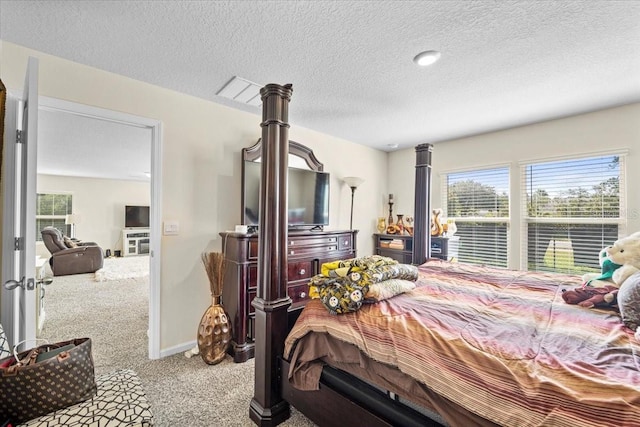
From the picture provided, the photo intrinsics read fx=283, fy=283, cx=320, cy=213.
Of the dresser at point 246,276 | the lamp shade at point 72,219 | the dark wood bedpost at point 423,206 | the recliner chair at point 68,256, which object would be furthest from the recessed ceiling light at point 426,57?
the lamp shade at point 72,219

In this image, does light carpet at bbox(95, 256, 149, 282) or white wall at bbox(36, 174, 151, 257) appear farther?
white wall at bbox(36, 174, 151, 257)

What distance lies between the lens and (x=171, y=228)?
103 inches

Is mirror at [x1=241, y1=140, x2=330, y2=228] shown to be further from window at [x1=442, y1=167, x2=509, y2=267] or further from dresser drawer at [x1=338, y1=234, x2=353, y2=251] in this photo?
window at [x1=442, y1=167, x2=509, y2=267]

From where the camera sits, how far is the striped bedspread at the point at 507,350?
0.85 metres

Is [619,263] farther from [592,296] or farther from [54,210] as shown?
[54,210]

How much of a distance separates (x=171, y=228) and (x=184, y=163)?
24.7 inches

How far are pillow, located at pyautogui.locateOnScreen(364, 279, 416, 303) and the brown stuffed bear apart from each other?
846 mm

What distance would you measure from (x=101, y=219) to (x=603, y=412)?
1047 cm

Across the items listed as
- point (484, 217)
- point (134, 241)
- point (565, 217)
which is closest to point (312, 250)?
point (484, 217)

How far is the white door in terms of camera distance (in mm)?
1437

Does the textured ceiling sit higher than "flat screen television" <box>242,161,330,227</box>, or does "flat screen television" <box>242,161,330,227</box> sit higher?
the textured ceiling

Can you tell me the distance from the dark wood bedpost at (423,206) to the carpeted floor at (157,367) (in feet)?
6.00

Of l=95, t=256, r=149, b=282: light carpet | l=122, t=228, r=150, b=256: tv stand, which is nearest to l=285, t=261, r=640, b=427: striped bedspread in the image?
l=95, t=256, r=149, b=282: light carpet

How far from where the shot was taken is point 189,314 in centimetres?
275
